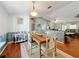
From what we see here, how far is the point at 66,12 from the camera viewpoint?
252 inches

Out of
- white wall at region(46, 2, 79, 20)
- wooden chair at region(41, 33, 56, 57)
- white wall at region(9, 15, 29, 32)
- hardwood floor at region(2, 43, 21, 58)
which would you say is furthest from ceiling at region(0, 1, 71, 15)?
hardwood floor at region(2, 43, 21, 58)

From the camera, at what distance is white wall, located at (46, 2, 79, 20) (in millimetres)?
5856

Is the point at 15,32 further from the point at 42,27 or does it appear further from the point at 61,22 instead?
the point at 61,22

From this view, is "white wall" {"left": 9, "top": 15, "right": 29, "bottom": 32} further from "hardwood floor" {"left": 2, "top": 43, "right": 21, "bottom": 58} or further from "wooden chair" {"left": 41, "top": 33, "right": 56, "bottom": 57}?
"wooden chair" {"left": 41, "top": 33, "right": 56, "bottom": 57}

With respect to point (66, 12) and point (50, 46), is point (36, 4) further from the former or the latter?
point (50, 46)

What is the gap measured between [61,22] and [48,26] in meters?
0.85

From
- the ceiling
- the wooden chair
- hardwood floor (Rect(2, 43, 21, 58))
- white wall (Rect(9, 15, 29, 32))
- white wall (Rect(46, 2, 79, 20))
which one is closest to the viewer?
the wooden chair

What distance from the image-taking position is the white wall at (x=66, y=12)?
231 inches

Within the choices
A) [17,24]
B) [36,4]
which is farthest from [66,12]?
[17,24]

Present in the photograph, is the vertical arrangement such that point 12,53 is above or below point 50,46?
below

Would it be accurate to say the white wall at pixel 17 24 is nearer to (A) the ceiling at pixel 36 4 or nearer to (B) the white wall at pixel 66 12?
(A) the ceiling at pixel 36 4

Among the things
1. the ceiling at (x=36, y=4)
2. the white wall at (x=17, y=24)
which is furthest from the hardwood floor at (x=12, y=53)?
the white wall at (x=17, y=24)

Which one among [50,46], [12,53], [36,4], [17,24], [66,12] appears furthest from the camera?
[17,24]

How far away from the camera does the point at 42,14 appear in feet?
22.3
